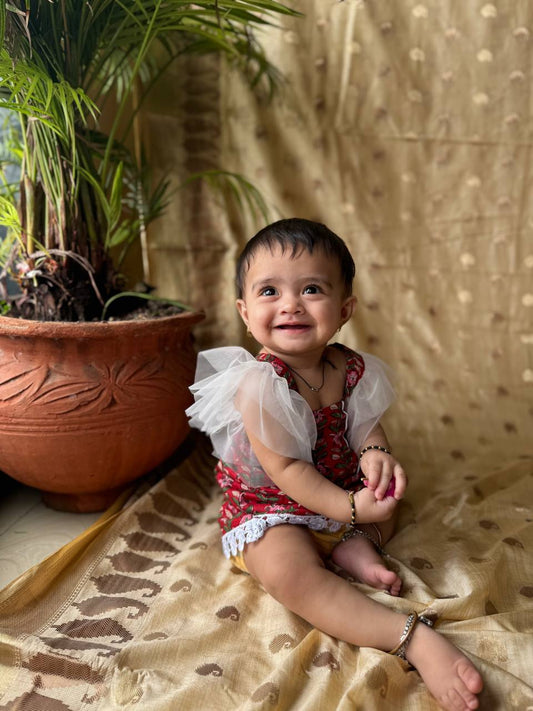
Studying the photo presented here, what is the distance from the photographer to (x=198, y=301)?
5.24 ft

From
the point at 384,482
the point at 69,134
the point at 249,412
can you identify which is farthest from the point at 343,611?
the point at 69,134

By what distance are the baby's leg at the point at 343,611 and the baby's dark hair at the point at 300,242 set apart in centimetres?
42

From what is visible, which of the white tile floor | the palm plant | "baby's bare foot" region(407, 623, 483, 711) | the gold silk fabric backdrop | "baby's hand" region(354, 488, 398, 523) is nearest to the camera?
"baby's bare foot" region(407, 623, 483, 711)

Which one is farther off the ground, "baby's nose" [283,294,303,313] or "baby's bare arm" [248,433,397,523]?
"baby's nose" [283,294,303,313]

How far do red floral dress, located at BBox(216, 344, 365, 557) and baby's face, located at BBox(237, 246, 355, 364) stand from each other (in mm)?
65

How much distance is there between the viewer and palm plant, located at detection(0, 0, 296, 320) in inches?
39.9

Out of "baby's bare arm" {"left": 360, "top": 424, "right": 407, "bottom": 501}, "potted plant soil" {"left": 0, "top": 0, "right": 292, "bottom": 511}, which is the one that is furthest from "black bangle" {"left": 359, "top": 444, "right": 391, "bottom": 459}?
"potted plant soil" {"left": 0, "top": 0, "right": 292, "bottom": 511}

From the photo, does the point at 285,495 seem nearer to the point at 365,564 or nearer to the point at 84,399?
the point at 365,564

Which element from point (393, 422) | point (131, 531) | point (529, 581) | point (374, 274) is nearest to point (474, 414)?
point (393, 422)

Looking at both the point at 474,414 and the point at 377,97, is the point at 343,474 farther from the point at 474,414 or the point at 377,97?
the point at 377,97

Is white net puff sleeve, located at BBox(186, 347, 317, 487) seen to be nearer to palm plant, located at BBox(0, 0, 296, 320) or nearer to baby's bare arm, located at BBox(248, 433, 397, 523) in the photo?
baby's bare arm, located at BBox(248, 433, 397, 523)

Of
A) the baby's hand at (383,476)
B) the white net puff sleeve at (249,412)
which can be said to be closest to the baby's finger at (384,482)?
the baby's hand at (383,476)

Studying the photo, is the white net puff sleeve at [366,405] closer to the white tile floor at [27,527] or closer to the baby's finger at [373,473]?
the baby's finger at [373,473]

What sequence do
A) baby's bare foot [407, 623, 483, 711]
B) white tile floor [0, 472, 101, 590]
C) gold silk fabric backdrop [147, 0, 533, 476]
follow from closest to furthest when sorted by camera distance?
baby's bare foot [407, 623, 483, 711], white tile floor [0, 472, 101, 590], gold silk fabric backdrop [147, 0, 533, 476]
